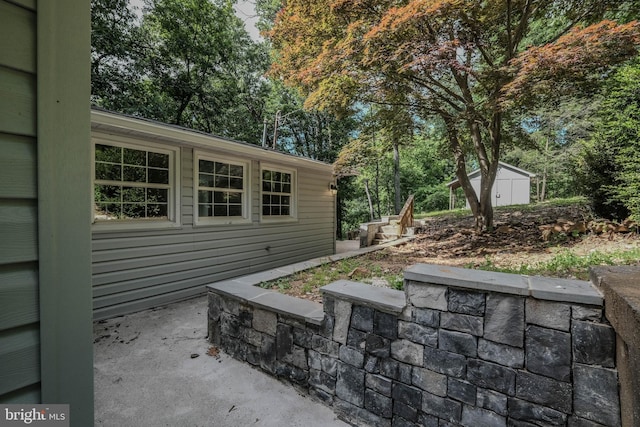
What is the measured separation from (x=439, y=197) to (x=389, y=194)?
17.8 feet

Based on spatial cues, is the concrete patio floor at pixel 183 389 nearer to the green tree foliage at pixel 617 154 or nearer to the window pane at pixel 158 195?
the window pane at pixel 158 195

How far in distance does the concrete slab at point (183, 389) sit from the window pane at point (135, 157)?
7.66 feet

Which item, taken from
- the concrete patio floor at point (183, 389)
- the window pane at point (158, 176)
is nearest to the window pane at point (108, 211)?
the window pane at point (158, 176)

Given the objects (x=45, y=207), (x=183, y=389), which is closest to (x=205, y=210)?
(x=183, y=389)

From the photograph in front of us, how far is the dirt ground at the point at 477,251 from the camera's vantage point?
3.54 m

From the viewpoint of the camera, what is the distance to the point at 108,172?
4.05 meters

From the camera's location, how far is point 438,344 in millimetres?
1819

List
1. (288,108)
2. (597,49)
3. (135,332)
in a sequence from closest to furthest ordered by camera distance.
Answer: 1. (135,332)
2. (597,49)
3. (288,108)

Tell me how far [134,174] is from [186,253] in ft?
4.69

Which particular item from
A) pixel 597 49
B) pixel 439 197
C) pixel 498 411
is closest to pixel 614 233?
pixel 597 49

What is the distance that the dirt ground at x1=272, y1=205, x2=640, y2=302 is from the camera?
3544 millimetres

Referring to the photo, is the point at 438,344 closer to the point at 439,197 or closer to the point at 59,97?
the point at 59,97

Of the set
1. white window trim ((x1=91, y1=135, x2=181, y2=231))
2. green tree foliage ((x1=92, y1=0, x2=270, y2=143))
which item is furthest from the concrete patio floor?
green tree foliage ((x1=92, y1=0, x2=270, y2=143))

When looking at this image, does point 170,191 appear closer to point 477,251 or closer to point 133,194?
point 133,194
